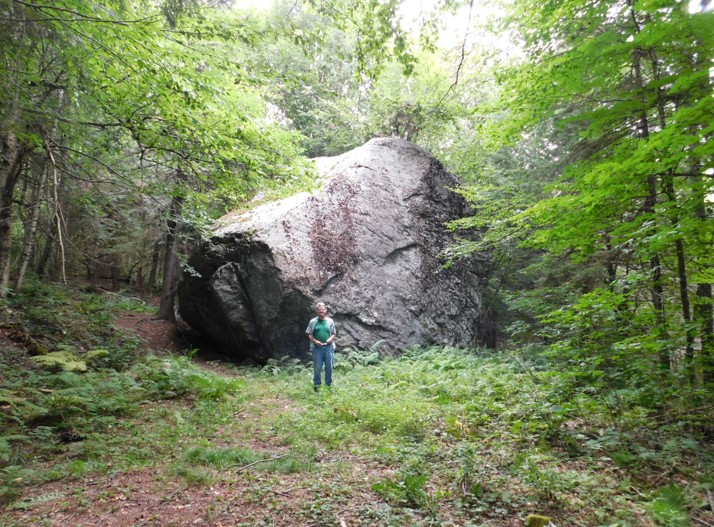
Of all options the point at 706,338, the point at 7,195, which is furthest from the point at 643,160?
the point at 7,195

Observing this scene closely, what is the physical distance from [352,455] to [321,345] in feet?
11.0

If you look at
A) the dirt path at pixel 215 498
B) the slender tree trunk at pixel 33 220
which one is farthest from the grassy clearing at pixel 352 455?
the slender tree trunk at pixel 33 220

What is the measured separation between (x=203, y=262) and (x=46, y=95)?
5169 millimetres

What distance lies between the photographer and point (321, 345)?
7.70 metres

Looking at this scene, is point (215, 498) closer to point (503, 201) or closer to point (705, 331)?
point (705, 331)

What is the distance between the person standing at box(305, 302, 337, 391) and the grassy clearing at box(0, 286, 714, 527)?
2.92 ft

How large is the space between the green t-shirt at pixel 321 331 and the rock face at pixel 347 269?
6.71 ft

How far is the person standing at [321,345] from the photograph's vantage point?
7.62 metres

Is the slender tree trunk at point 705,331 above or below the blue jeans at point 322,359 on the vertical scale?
above

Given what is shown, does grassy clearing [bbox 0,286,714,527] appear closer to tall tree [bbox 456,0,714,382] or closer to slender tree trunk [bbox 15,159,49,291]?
tall tree [bbox 456,0,714,382]

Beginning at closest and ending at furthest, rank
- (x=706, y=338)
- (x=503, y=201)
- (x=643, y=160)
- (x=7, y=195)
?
(x=643, y=160) → (x=706, y=338) → (x=7, y=195) → (x=503, y=201)

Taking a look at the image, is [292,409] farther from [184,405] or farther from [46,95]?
[46,95]

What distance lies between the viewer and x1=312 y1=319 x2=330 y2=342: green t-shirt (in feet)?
25.7

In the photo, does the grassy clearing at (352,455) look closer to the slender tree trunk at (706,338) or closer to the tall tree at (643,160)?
the slender tree trunk at (706,338)
